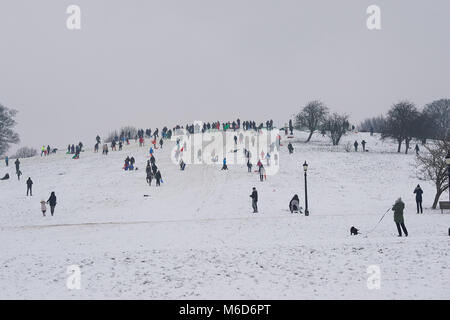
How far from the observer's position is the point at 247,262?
39.4ft

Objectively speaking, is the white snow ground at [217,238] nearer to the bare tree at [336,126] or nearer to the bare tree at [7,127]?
the bare tree at [336,126]

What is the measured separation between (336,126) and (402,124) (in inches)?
357

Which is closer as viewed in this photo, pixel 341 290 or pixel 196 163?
pixel 341 290

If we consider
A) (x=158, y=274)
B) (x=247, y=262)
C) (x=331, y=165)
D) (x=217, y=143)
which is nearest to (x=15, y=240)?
(x=158, y=274)

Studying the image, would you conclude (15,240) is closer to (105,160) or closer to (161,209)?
(161,209)

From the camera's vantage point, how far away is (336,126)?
58.9m

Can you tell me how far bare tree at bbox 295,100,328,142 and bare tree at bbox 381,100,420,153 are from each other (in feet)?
32.5

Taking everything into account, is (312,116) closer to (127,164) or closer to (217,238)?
(127,164)

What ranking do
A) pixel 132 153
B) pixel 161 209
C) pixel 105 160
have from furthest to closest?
pixel 132 153
pixel 105 160
pixel 161 209

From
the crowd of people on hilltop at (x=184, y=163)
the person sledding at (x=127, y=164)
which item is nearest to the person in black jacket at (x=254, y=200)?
the crowd of people on hilltop at (x=184, y=163)

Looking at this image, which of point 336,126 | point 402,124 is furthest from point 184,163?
point 402,124

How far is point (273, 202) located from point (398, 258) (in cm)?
1569

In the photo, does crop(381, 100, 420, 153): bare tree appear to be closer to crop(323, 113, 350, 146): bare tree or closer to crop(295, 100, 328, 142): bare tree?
crop(323, 113, 350, 146): bare tree

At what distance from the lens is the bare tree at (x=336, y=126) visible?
58.7 metres
